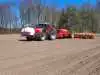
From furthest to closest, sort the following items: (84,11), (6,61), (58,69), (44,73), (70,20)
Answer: (84,11) < (70,20) < (6,61) < (58,69) < (44,73)

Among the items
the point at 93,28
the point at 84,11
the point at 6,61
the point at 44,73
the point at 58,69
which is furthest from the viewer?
the point at 93,28

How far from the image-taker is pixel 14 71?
10477mm

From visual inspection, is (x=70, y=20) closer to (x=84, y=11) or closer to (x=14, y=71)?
(x=84, y=11)

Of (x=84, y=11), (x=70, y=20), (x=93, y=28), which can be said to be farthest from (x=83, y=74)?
(x=93, y=28)

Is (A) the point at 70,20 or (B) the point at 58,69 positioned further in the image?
(A) the point at 70,20

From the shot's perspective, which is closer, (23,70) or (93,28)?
(23,70)

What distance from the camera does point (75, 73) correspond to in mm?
10469

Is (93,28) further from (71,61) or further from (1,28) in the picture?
(71,61)

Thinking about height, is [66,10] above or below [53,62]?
above

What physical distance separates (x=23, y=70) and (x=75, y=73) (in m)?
2.02

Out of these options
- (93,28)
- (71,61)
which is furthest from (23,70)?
(93,28)

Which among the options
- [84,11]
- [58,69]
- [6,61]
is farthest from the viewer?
[84,11]

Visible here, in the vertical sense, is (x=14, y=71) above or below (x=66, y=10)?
below

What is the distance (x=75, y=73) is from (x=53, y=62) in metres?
2.69
